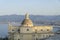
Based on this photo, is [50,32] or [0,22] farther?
[50,32]

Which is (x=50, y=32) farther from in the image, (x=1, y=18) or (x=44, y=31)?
(x=1, y=18)

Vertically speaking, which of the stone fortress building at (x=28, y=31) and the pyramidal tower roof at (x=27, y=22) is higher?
the pyramidal tower roof at (x=27, y=22)

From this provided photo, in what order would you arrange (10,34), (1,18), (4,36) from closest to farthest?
1. (1,18)
2. (4,36)
3. (10,34)

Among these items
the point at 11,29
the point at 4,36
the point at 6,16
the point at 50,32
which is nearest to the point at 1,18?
the point at 6,16

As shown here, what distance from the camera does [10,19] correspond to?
496cm

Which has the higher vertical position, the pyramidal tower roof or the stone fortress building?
the pyramidal tower roof

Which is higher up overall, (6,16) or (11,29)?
(6,16)

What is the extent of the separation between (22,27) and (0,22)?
110cm

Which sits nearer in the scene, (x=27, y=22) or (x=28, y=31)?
(x=28, y=31)

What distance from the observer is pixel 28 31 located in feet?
19.0

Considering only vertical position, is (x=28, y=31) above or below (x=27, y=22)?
below

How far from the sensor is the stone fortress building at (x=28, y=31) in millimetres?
5625

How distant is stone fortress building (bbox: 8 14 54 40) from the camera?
5.62 meters

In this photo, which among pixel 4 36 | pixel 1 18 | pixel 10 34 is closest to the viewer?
pixel 1 18
